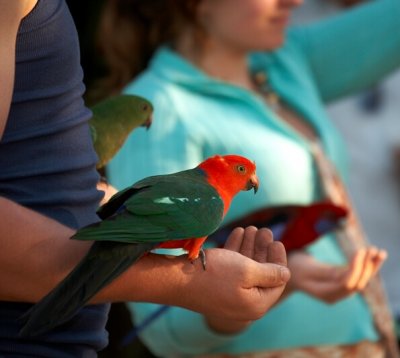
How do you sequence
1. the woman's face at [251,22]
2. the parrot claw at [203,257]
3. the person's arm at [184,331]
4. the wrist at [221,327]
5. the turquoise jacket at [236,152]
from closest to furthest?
1. the parrot claw at [203,257]
2. the wrist at [221,327]
3. the person's arm at [184,331]
4. the turquoise jacket at [236,152]
5. the woman's face at [251,22]

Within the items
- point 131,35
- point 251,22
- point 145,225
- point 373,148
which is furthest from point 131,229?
point 373,148

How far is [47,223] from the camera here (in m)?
1.19

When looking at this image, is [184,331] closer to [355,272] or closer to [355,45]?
[355,272]

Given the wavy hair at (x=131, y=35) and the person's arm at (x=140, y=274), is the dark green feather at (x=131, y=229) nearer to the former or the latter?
the person's arm at (x=140, y=274)

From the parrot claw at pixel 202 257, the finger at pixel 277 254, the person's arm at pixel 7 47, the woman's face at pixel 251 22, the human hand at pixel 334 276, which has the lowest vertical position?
the human hand at pixel 334 276

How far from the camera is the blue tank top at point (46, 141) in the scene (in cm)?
121

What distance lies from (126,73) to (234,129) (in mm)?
616

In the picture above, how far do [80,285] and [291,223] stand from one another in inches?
42.1

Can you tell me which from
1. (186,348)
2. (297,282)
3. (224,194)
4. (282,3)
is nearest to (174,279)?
(224,194)

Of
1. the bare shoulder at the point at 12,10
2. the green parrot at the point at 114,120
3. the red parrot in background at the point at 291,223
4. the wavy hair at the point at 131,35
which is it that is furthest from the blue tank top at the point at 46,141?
the wavy hair at the point at 131,35

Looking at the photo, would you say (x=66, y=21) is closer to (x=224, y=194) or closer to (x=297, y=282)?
(x=224, y=194)

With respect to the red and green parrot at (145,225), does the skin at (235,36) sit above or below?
below

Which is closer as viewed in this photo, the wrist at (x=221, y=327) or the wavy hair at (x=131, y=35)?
the wrist at (x=221, y=327)

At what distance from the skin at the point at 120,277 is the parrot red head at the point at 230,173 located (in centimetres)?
11
